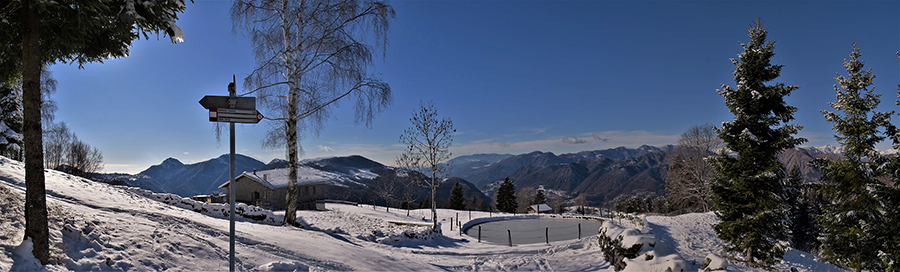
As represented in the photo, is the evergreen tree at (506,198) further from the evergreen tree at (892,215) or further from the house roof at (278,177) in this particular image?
the evergreen tree at (892,215)

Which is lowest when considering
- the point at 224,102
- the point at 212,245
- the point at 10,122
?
the point at 212,245

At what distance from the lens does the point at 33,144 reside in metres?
5.15

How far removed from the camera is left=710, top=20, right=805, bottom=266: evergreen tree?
14.1 meters

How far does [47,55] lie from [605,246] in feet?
46.9

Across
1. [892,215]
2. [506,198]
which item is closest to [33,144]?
[892,215]

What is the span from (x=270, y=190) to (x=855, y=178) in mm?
38324

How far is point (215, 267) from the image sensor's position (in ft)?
21.8

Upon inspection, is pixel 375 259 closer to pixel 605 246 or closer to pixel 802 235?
pixel 605 246

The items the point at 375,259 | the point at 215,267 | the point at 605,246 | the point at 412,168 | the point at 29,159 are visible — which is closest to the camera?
the point at 29,159

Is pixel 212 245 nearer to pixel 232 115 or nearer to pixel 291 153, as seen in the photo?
pixel 232 115

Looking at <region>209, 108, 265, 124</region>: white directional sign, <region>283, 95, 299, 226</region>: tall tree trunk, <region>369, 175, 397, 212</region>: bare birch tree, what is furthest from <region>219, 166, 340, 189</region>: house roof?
<region>209, 108, 265, 124</region>: white directional sign

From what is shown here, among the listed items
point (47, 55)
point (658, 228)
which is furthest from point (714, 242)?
point (47, 55)

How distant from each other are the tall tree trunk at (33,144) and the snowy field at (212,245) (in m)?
0.22

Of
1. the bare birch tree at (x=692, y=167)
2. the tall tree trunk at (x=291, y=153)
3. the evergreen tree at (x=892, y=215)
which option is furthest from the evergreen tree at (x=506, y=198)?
the tall tree trunk at (x=291, y=153)
